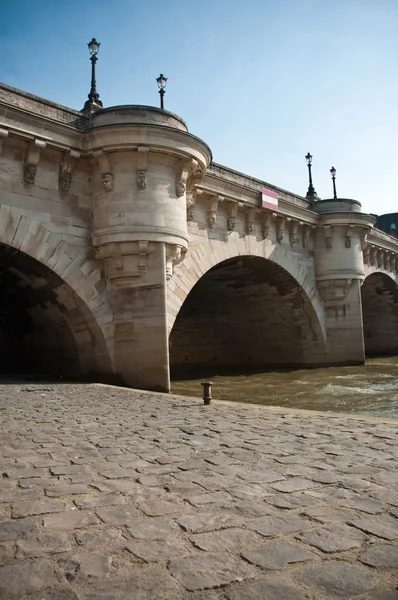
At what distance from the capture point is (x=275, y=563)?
203 cm

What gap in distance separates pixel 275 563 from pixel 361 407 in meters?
7.74

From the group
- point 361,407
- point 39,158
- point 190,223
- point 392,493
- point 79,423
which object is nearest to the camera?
point 392,493

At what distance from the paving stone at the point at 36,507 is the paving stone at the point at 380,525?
64.2 inches

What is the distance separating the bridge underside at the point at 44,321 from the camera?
37.4ft

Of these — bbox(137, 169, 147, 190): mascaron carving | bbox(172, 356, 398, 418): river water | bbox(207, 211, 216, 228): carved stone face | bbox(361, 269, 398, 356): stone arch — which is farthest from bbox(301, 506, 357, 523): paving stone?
bbox(361, 269, 398, 356): stone arch

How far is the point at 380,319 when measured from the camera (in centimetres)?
3005

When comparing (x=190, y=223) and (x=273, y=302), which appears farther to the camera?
(x=273, y=302)

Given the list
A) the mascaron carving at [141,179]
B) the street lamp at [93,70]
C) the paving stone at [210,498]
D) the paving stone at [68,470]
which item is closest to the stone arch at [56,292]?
the mascaron carving at [141,179]

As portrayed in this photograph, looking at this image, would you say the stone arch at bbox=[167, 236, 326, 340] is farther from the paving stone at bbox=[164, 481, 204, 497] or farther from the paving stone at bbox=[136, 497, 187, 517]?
A: the paving stone at bbox=[136, 497, 187, 517]

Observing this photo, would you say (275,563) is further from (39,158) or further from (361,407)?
(39,158)

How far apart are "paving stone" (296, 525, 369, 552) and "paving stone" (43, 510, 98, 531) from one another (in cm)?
109

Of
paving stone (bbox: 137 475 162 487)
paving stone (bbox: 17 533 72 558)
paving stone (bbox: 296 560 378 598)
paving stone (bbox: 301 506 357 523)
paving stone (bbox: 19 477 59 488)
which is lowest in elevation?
paving stone (bbox: 296 560 378 598)

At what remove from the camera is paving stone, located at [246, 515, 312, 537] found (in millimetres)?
2363

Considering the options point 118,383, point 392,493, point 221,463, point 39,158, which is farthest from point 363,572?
point 39,158
